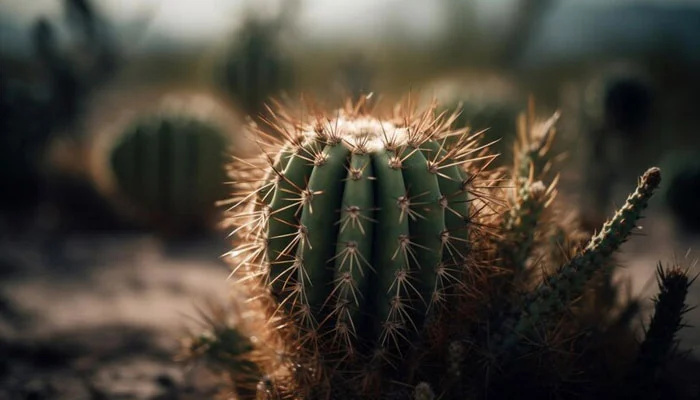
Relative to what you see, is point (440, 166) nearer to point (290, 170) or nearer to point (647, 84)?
point (290, 170)

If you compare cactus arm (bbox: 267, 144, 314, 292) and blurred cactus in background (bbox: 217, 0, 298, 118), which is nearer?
cactus arm (bbox: 267, 144, 314, 292)

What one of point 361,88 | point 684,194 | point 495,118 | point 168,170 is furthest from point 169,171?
point 684,194

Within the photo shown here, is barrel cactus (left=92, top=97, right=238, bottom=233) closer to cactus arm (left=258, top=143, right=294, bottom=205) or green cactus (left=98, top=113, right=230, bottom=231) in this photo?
green cactus (left=98, top=113, right=230, bottom=231)

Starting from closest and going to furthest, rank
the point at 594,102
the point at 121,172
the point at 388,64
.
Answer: the point at 594,102 < the point at 121,172 < the point at 388,64

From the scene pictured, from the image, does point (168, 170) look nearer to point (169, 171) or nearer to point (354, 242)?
point (169, 171)

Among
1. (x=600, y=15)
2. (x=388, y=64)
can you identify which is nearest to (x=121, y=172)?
(x=388, y=64)

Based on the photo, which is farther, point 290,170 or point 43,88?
point 43,88

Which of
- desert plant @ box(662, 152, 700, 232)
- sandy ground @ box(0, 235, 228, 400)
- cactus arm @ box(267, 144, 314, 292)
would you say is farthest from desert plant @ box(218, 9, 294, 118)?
cactus arm @ box(267, 144, 314, 292)
